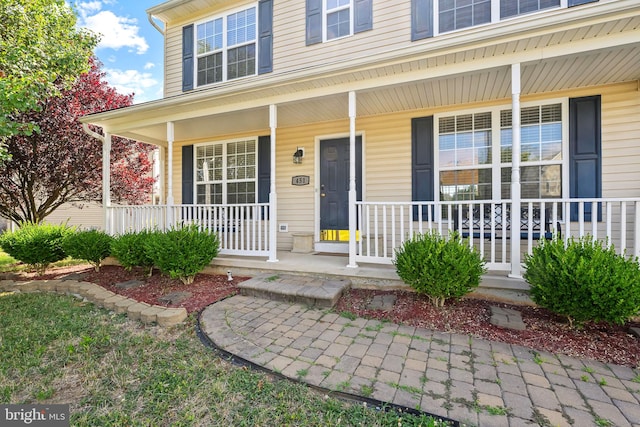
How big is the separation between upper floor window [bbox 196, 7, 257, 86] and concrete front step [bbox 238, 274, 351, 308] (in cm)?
456

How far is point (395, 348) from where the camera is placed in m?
2.43

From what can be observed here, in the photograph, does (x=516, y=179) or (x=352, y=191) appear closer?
(x=516, y=179)

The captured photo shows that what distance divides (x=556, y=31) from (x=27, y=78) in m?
6.61

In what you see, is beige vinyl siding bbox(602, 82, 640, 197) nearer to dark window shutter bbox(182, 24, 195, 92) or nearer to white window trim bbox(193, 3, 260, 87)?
white window trim bbox(193, 3, 260, 87)

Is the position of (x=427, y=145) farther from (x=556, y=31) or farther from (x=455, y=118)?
(x=556, y=31)

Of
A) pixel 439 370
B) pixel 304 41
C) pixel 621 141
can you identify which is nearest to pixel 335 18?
pixel 304 41

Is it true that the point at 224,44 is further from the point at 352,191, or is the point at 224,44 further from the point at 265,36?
the point at 352,191

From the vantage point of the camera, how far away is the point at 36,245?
17.9 feet

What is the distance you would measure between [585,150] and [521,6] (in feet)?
7.83

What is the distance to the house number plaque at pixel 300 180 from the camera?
18.8ft

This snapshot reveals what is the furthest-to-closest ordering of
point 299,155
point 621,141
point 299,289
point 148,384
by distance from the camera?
point 299,155, point 621,141, point 299,289, point 148,384

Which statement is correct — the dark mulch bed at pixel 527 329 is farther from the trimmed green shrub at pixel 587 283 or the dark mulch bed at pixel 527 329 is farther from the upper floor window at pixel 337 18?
the upper floor window at pixel 337 18

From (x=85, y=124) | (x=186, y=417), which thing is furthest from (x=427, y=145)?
(x=85, y=124)

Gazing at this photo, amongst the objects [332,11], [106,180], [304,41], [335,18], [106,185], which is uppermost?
[332,11]
